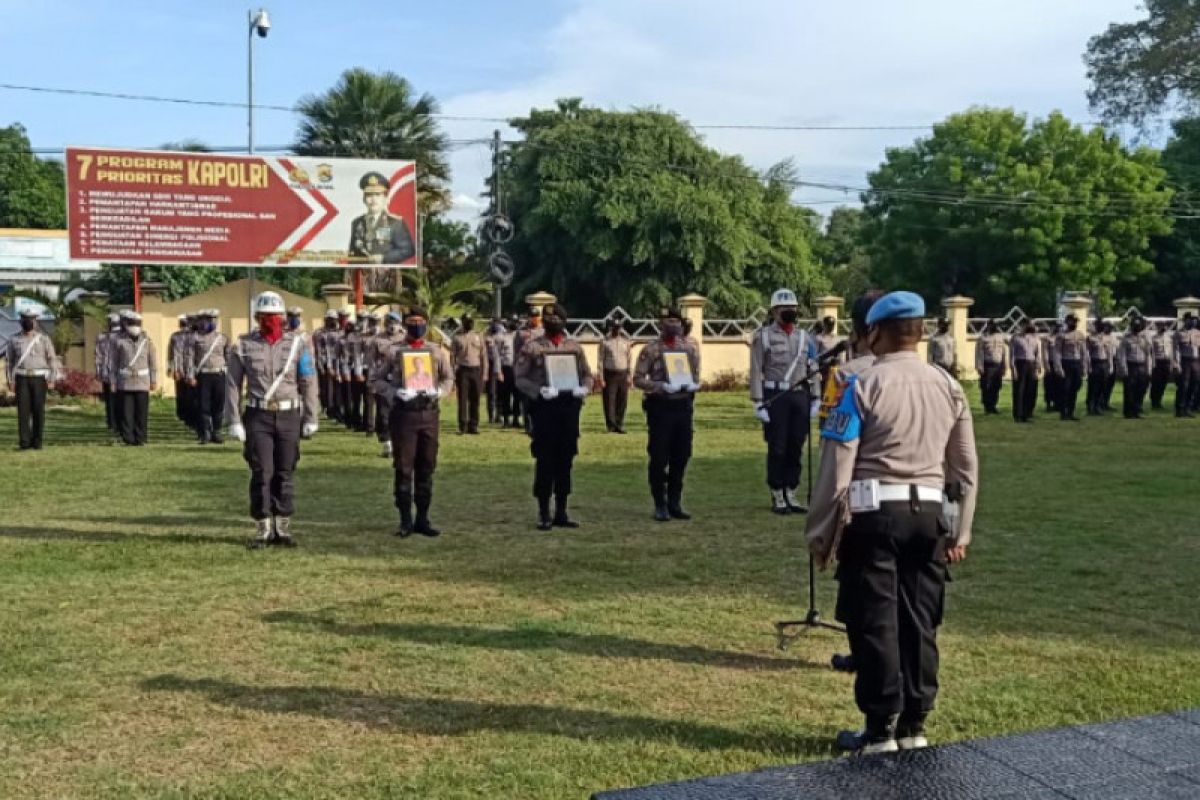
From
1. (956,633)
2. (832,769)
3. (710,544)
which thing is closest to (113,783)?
(832,769)

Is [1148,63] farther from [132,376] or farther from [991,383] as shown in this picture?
[132,376]

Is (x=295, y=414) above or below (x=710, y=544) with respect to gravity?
above

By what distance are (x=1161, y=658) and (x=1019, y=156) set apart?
153 feet

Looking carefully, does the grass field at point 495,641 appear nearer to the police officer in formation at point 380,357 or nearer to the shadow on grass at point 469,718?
the shadow on grass at point 469,718

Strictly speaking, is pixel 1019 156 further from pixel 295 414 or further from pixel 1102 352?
pixel 295 414

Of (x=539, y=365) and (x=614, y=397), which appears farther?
(x=614, y=397)

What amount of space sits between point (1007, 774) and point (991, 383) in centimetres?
1990

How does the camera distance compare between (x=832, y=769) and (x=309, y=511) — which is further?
(x=309, y=511)

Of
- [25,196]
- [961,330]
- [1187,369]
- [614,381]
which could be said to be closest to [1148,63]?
[961,330]

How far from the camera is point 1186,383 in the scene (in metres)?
22.2

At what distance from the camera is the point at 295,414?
9586 mm

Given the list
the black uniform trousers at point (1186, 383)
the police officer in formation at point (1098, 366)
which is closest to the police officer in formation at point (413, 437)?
the police officer in formation at point (1098, 366)

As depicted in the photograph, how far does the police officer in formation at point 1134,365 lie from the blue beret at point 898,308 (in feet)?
62.1

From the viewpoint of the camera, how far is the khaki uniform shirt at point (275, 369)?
9.42 m
